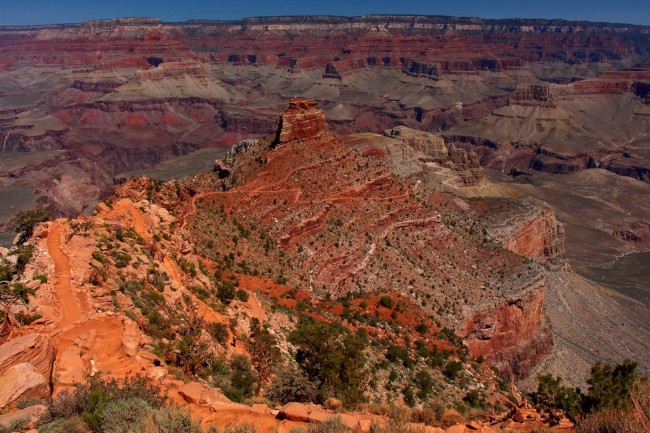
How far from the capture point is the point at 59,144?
164500 millimetres

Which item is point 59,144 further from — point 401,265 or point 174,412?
point 174,412

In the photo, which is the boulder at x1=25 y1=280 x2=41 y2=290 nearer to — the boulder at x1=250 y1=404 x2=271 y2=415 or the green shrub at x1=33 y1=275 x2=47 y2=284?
the green shrub at x1=33 y1=275 x2=47 y2=284

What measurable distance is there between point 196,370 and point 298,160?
98.6 ft

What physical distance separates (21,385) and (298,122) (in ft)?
119

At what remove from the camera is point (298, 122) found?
45.8 metres

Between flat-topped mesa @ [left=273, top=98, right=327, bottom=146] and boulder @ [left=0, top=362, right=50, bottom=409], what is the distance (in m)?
34.9

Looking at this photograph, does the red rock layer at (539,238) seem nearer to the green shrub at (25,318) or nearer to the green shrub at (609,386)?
the green shrub at (609,386)

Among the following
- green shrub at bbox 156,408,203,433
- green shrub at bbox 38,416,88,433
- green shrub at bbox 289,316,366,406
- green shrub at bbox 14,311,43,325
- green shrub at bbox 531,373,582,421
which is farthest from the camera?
green shrub at bbox 289,316,366,406

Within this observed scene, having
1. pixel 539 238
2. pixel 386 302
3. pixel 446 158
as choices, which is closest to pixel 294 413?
pixel 386 302

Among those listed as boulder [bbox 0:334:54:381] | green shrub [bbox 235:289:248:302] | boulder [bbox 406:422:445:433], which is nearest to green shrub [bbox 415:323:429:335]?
green shrub [bbox 235:289:248:302]

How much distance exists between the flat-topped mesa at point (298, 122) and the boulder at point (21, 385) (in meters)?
34.9

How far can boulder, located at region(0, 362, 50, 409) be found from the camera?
12.1 metres

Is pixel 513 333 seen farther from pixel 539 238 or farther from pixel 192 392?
pixel 192 392

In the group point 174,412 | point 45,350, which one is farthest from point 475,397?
point 45,350
